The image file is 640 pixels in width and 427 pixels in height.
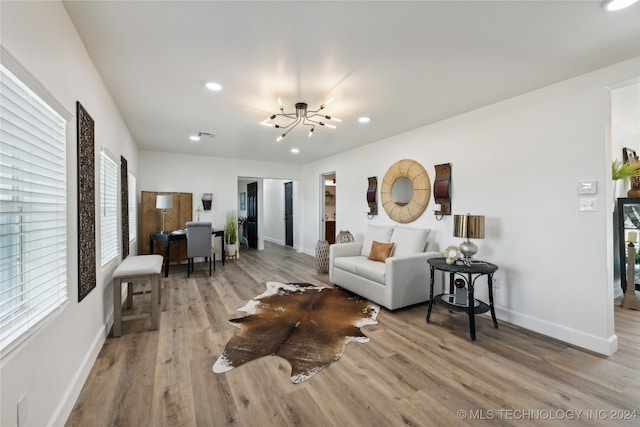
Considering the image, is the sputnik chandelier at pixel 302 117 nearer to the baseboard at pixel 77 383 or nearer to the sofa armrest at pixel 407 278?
the sofa armrest at pixel 407 278

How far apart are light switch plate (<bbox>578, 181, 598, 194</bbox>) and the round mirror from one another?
6.47 feet

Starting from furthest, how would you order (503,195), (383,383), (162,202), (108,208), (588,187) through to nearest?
(162,202) → (503,195) → (108,208) → (588,187) → (383,383)

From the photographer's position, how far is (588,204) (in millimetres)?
2438

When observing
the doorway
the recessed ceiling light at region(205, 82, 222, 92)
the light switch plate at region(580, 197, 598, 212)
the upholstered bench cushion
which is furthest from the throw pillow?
the doorway

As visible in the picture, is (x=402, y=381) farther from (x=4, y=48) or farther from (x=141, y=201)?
(x=141, y=201)

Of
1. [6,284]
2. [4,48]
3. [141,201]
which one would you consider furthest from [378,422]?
[141,201]

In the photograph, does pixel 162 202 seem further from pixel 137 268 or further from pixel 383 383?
pixel 383 383

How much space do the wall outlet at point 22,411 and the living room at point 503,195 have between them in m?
0.03

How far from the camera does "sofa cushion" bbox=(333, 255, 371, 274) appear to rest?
Answer: 378 cm

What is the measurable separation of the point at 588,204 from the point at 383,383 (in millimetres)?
2331

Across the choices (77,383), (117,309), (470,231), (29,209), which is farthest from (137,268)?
(470,231)

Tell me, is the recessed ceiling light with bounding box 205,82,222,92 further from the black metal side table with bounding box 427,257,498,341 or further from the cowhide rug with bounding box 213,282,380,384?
the black metal side table with bounding box 427,257,498,341

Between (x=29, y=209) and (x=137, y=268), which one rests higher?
(x=29, y=209)

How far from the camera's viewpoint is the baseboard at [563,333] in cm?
236
